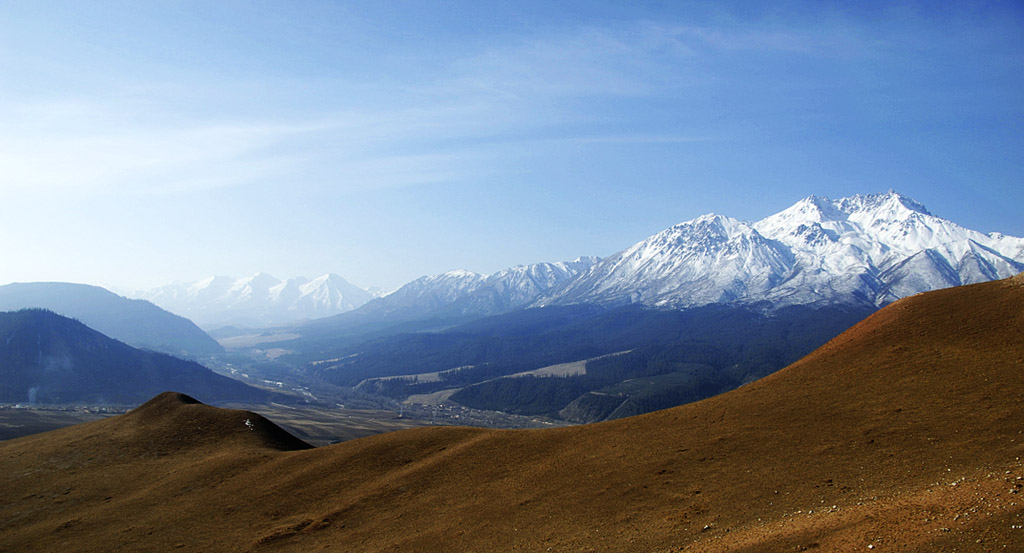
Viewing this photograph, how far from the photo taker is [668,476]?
28375 mm

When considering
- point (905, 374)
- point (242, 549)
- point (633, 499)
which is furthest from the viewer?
point (905, 374)

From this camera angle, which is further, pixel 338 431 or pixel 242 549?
pixel 338 431

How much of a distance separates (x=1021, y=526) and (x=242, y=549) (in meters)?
32.1

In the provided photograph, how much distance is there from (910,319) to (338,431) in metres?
144

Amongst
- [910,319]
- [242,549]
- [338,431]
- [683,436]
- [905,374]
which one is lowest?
[338,431]

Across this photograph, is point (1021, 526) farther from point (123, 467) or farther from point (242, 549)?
point (123, 467)

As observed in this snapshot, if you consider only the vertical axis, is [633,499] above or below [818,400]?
below

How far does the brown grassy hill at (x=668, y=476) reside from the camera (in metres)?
21.5

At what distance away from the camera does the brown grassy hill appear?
21.5m

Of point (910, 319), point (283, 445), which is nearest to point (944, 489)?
point (910, 319)

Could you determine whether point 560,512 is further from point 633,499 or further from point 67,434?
point 67,434

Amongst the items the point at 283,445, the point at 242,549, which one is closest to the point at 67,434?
the point at 283,445

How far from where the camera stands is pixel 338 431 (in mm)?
155500

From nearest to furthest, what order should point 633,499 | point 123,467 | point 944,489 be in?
point 944,489 < point 633,499 < point 123,467
